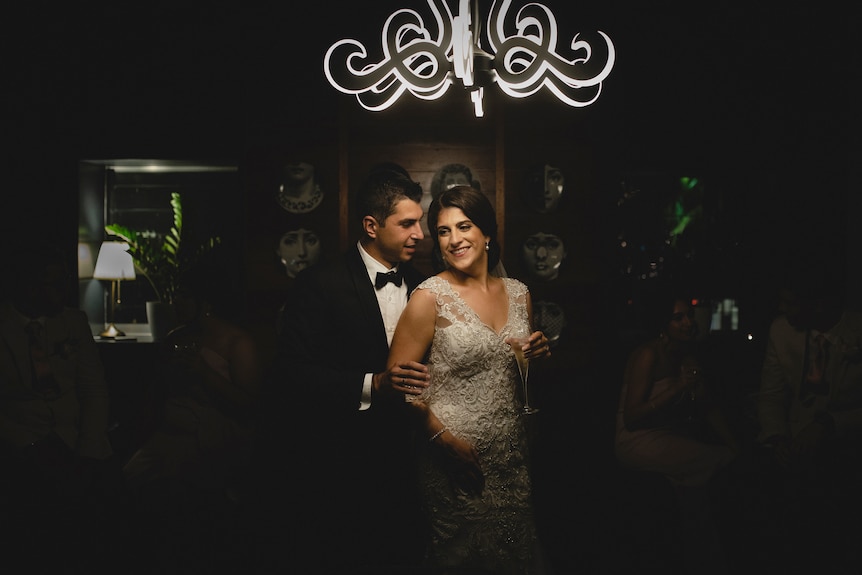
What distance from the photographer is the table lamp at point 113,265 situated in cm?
548

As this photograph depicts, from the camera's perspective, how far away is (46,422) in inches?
142

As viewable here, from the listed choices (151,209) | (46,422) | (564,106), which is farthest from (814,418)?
(151,209)

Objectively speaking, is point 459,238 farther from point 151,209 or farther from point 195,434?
point 151,209

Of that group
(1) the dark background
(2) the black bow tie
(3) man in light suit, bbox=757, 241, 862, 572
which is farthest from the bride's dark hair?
(1) the dark background

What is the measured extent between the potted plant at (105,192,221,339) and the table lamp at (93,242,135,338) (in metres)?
0.06

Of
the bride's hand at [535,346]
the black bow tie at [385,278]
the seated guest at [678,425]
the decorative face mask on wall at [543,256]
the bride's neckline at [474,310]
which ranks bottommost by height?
the seated guest at [678,425]

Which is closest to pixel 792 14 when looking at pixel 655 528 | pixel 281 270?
pixel 655 528

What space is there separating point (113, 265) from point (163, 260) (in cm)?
39

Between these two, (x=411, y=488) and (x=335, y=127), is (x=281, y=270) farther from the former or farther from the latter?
(x=411, y=488)

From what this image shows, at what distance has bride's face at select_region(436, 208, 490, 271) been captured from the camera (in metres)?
2.87

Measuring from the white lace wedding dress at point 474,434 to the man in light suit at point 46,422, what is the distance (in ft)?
6.71

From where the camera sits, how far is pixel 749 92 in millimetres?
5094

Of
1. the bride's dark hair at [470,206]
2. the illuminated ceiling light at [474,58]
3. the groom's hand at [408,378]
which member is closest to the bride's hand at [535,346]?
the groom's hand at [408,378]

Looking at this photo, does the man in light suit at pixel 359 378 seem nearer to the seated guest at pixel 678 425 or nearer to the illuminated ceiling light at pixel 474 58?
the illuminated ceiling light at pixel 474 58
